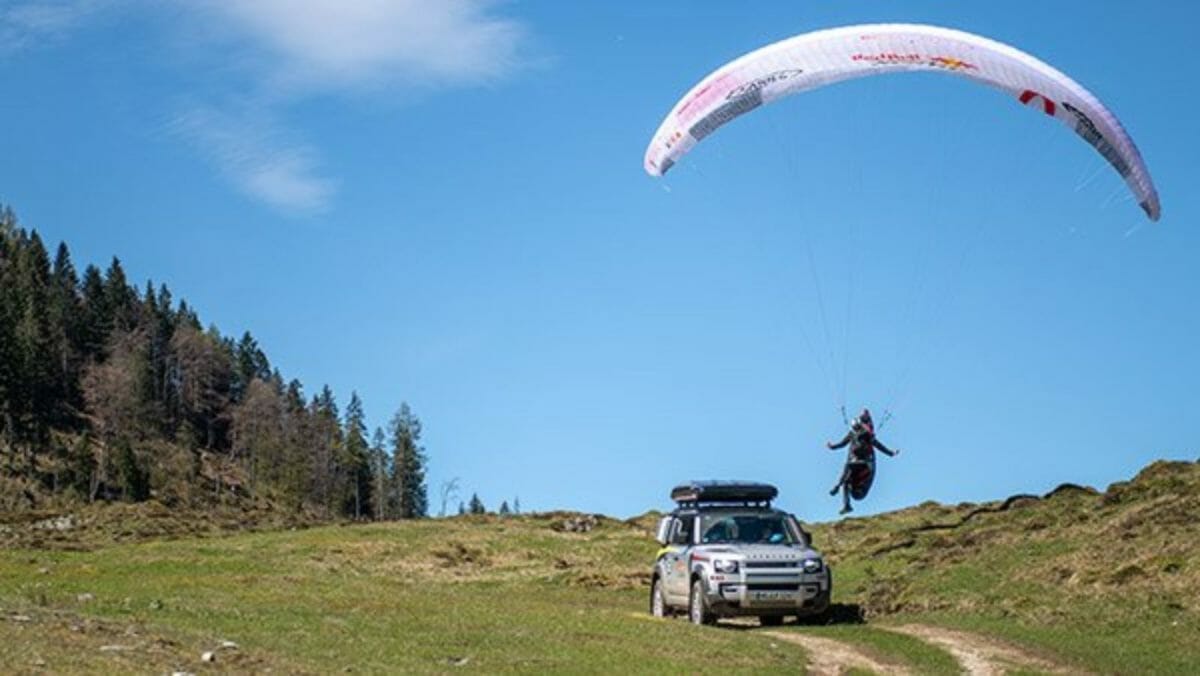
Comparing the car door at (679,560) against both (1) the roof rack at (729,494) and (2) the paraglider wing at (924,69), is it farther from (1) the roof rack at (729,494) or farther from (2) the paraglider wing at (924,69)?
(2) the paraglider wing at (924,69)

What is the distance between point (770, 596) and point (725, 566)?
1.16 m

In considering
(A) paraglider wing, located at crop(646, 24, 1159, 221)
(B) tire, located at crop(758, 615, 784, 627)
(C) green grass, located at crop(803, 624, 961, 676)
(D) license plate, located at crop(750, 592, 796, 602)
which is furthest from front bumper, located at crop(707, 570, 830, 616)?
(A) paraglider wing, located at crop(646, 24, 1159, 221)

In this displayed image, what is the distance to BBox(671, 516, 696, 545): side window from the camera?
3447 cm

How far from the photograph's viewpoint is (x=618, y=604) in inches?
1694

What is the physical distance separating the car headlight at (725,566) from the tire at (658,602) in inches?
136

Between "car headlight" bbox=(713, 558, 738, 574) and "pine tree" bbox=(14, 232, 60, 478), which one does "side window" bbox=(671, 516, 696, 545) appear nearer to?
"car headlight" bbox=(713, 558, 738, 574)

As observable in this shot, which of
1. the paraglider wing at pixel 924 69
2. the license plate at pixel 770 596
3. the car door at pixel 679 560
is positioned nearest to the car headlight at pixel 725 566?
the license plate at pixel 770 596

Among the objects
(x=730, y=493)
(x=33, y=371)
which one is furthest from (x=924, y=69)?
(x=33, y=371)

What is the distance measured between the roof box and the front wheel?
7.19ft

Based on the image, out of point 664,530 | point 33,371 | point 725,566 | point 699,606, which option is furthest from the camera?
point 33,371

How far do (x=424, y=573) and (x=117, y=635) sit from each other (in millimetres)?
35646

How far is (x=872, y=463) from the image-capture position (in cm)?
3872

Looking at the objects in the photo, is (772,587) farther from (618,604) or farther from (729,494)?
(618,604)

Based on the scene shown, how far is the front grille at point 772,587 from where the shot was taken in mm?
31828
